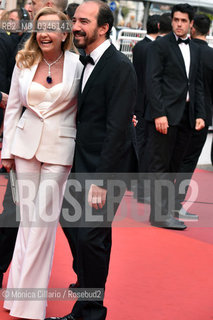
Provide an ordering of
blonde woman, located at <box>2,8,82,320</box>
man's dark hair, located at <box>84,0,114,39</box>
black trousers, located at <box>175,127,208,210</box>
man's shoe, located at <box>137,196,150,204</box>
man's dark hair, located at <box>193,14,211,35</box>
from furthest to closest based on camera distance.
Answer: man's shoe, located at <box>137,196,150,204</box> < man's dark hair, located at <box>193,14,211,35</box> < black trousers, located at <box>175,127,208,210</box> < blonde woman, located at <box>2,8,82,320</box> < man's dark hair, located at <box>84,0,114,39</box>

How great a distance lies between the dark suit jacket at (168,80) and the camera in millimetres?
6613

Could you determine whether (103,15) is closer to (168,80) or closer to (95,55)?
(95,55)

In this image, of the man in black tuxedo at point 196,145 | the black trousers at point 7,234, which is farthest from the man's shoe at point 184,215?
the black trousers at point 7,234

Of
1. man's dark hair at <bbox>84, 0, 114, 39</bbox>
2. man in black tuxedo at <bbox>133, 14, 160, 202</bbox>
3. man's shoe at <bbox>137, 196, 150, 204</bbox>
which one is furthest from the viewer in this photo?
man in black tuxedo at <bbox>133, 14, 160, 202</bbox>

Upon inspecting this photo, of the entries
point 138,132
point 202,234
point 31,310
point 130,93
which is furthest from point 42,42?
point 138,132

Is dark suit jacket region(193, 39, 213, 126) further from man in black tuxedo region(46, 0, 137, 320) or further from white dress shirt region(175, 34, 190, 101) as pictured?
man in black tuxedo region(46, 0, 137, 320)

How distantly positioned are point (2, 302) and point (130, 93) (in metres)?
1.59

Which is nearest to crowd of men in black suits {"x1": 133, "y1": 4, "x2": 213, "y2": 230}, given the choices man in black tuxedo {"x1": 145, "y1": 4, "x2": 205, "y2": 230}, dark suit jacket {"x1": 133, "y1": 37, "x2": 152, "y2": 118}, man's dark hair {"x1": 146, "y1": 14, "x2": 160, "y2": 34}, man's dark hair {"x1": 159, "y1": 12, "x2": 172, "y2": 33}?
man in black tuxedo {"x1": 145, "y1": 4, "x2": 205, "y2": 230}

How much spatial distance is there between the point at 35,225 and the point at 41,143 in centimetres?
48

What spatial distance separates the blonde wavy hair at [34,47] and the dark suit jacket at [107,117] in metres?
0.36

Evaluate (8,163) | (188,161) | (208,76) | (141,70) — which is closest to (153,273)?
(8,163)

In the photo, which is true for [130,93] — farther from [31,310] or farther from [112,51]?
[31,310]

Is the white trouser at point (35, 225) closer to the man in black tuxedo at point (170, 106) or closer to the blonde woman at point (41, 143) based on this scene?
the blonde woman at point (41, 143)

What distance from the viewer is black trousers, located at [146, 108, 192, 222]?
6668mm
